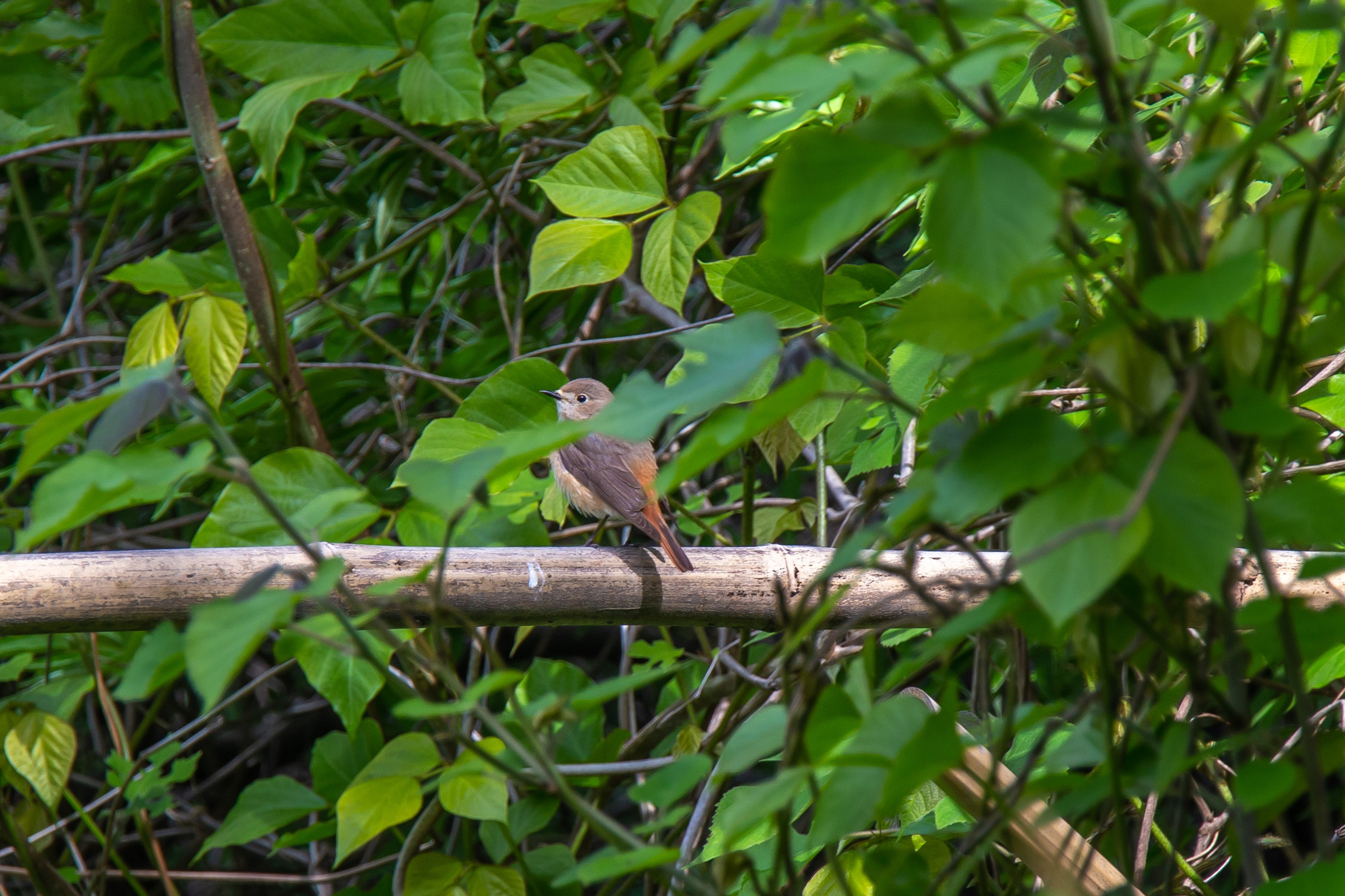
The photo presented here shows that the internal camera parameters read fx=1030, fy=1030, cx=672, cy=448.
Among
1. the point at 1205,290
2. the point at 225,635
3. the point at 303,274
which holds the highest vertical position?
the point at 1205,290

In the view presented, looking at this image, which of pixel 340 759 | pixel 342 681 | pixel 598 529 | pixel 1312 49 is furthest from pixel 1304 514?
pixel 340 759

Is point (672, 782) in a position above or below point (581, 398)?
above

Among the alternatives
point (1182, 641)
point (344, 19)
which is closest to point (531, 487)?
point (344, 19)

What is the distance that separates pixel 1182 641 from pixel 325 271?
324 centimetres

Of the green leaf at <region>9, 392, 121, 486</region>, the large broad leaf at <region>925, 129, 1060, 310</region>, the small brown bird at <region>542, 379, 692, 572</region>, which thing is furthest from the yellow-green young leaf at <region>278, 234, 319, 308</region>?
the large broad leaf at <region>925, 129, 1060, 310</region>

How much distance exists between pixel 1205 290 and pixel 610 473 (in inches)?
101

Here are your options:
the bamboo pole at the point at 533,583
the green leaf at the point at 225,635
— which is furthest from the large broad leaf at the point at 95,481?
the bamboo pole at the point at 533,583

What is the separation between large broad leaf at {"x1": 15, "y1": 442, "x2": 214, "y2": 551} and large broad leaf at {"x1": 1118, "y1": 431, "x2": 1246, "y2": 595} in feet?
2.16

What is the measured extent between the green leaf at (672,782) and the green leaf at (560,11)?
5.91 ft

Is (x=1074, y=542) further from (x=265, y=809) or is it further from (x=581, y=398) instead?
(x=581, y=398)

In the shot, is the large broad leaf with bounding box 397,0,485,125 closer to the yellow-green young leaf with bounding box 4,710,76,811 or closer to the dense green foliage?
the dense green foliage

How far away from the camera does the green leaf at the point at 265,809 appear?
2.88 m

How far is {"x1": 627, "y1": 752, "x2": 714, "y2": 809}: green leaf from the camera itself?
2.61 ft

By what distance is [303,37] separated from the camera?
272cm
